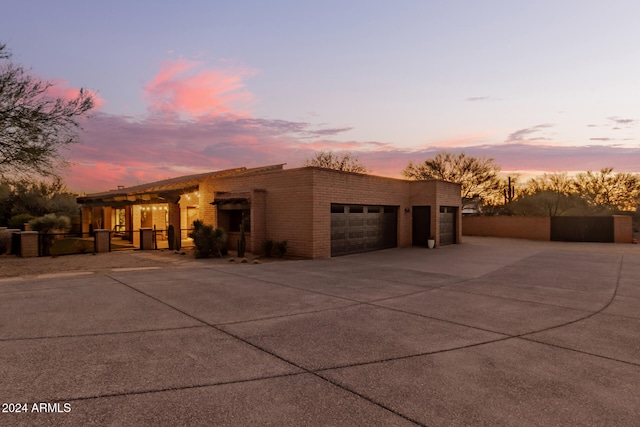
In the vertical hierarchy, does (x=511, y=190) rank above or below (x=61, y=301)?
above

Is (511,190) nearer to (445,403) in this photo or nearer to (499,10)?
(499,10)

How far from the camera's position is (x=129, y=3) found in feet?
46.4

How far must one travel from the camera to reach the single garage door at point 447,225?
23769 mm

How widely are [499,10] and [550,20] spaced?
2130 mm

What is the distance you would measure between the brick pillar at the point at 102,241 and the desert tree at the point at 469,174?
119ft

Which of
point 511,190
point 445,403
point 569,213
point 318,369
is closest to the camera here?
point 445,403

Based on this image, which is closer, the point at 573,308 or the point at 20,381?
the point at 20,381

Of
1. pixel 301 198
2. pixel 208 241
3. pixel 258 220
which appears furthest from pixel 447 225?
pixel 208 241

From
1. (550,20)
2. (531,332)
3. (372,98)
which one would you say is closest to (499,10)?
(550,20)

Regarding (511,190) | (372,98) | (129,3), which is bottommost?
(511,190)

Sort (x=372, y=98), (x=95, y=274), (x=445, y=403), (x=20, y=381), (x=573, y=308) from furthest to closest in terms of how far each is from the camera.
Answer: (x=372, y=98) → (x=95, y=274) → (x=573, y=308) → (x=20, y=381) → (x=445, y=403)

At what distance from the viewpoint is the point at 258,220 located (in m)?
17.5

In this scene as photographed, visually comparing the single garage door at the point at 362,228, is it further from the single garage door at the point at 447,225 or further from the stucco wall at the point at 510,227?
the stucco wall at the point at 510,227

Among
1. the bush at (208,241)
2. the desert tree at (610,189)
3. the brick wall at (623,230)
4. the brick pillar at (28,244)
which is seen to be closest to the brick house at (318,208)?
the bush at (208,241)
